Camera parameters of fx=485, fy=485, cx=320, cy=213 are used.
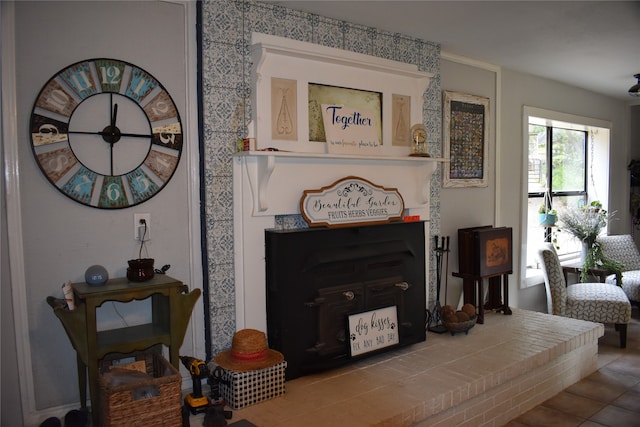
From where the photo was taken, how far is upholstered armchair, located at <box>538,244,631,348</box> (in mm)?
3945

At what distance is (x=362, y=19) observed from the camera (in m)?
2.83

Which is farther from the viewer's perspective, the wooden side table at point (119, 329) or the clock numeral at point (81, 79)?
the clock numeral at point (81, 79)

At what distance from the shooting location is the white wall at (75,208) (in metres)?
2.00

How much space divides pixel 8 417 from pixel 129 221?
925 millimetres

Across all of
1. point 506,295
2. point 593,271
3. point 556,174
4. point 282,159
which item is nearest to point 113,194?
point 282,159

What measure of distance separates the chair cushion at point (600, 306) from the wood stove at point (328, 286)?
1.89m

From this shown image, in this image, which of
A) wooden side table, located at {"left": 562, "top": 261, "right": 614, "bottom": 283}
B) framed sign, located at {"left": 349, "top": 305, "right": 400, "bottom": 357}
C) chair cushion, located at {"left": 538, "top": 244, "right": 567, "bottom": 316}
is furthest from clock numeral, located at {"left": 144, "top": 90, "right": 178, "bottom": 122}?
wooden side table, located at {"left": 562, "top": 261, "right": 614, "bottom": 283}

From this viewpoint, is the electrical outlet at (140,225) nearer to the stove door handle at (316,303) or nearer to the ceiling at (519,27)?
the stove door handle at (316,303)

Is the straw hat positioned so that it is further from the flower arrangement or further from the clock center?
the flower arrangement

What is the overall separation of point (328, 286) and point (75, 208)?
50.1 inches

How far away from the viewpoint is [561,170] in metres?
5.27

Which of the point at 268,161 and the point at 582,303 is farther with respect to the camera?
the point at 582,303

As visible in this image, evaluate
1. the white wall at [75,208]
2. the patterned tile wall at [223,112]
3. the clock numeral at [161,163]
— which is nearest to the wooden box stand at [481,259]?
the patterned tile wall at [223,112]

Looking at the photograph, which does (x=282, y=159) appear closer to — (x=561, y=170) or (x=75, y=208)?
(x=75, y=208)
